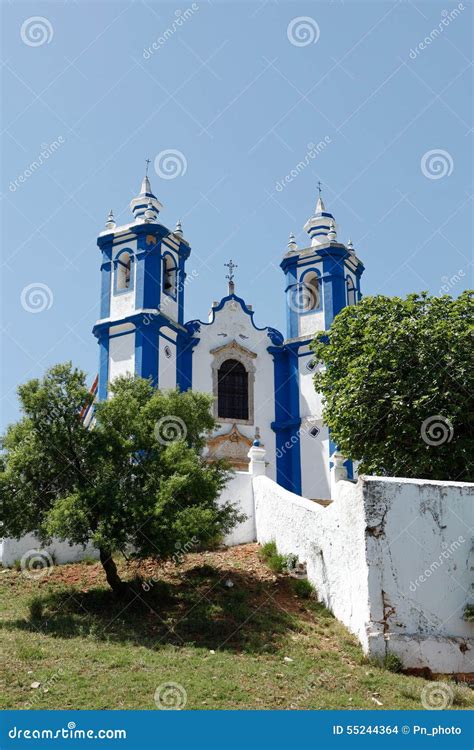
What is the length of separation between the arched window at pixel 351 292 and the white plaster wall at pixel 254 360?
2.83m

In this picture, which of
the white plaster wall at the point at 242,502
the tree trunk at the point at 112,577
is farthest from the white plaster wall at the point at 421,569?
the white plaster wall at the point at 242,502

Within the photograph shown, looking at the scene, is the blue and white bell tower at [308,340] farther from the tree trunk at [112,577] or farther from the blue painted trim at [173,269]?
the tree trunk at [112,577]

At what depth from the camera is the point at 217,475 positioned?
13.4 metres

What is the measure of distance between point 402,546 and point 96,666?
4005mm

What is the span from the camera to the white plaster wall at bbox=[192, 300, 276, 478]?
77.5ft

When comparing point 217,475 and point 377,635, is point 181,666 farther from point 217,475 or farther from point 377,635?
point 217,475

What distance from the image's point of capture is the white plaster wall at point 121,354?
22344mm

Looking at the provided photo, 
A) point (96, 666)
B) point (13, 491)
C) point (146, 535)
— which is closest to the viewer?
point (96, 666)

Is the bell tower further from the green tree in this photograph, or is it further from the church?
the green tree

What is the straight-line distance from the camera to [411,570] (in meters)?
10.6

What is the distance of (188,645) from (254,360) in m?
14.5

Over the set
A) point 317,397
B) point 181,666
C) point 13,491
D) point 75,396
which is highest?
point 317,397

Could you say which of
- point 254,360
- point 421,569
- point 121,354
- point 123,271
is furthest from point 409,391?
point 123,271

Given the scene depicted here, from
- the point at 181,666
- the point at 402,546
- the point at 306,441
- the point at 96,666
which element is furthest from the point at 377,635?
the point at 306,441
